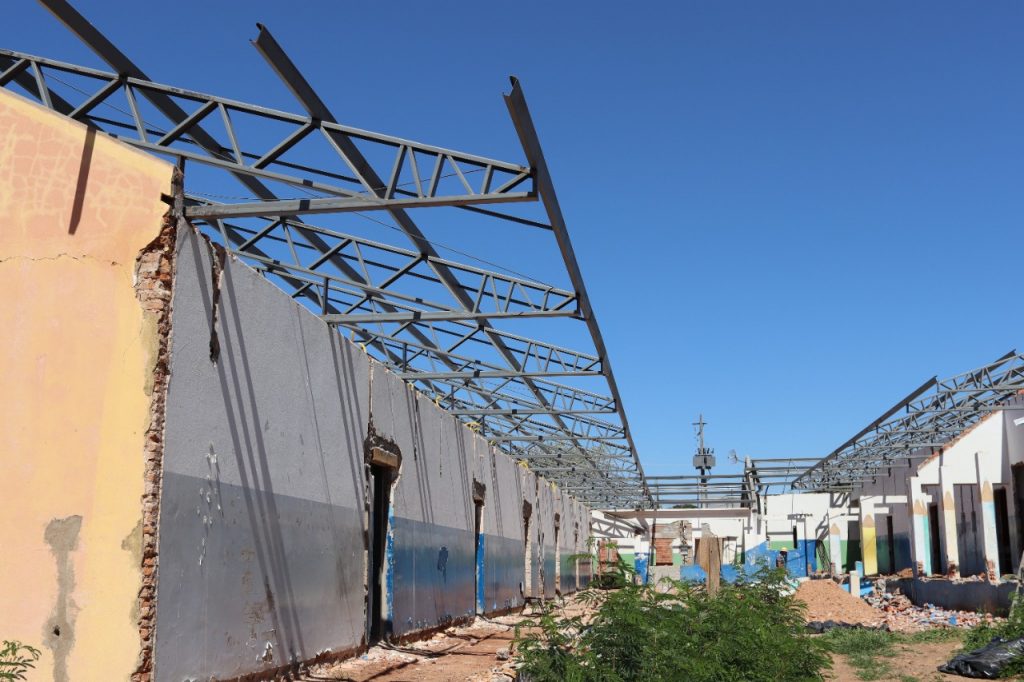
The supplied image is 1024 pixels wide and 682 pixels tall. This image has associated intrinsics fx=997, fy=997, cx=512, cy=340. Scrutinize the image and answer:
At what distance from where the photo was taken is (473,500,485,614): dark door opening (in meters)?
18.8

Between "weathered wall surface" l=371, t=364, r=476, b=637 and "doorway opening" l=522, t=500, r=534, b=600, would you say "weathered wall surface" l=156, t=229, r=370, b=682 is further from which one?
"doorway opening" l=522, t=500, r=534, b=600

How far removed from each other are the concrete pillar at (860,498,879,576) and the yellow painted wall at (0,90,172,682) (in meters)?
27.5

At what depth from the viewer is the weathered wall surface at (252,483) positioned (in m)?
7.62

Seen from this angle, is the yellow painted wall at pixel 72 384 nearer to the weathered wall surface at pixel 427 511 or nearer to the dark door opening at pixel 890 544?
the weathered wall surface at pixel 427 511

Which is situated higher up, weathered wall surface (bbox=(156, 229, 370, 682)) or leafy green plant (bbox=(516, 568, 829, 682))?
weathered wall surface (bbox=(156, 229, 370, 682))

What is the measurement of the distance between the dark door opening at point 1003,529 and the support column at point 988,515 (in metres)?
3.97

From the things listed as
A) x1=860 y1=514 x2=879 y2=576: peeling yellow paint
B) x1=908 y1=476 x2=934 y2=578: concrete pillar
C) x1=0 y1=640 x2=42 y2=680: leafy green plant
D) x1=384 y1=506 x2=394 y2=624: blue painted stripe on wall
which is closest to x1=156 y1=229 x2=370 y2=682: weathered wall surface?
x1=0 y1=640 x2=42 y2=680: leafy green plant

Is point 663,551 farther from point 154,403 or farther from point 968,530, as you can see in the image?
point 154,403

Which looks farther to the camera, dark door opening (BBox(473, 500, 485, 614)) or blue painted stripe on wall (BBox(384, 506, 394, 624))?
dark door opening (BBox(473, 500, 485, 614))

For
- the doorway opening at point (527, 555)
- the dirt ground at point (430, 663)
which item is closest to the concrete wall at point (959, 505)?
the doorway opening at point (527, 555)

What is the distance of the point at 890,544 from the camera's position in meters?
35.8

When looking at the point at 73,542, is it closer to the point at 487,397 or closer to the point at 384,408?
the point at 384,408

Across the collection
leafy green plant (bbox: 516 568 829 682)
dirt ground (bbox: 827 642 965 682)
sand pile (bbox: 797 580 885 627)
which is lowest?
sand pile (bbox: 797 580 885 627)

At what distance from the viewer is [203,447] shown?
798 cm
